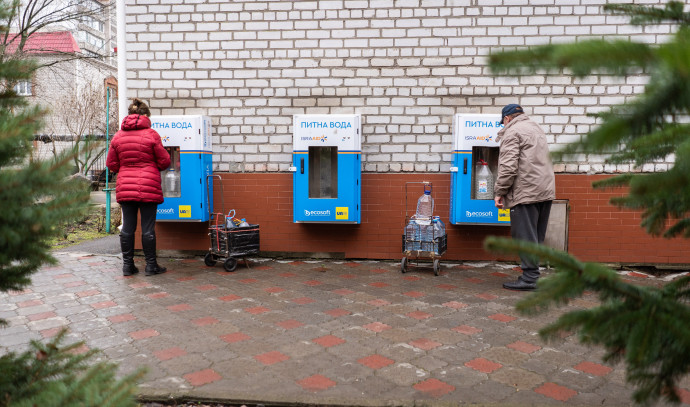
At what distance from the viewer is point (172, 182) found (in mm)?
7570

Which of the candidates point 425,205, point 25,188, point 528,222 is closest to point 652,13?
point 25,188

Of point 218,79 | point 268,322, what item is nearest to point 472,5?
point 218,79

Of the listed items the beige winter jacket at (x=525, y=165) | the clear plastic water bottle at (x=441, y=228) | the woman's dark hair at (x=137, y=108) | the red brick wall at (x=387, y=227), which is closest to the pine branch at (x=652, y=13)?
the beige winter jacket at (x=525, y=165)

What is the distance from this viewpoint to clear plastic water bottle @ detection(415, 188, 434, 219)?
7016 mm

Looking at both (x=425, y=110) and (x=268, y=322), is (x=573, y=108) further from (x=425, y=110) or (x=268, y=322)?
(x=268, y=322)

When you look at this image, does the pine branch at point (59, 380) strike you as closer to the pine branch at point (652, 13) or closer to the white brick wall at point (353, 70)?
the pine branch at point (652, 13)

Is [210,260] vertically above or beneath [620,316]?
beneath

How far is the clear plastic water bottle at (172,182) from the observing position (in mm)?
7559

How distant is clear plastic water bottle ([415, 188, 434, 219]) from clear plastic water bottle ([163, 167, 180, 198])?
3.36 meters

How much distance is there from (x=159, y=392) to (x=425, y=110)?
519 centimetres

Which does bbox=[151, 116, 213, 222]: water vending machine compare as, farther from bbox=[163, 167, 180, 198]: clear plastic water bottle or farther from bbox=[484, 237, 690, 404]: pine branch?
bbox=[484, 237, 690, 404]: pine branch

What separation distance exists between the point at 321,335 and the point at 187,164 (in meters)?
3.75

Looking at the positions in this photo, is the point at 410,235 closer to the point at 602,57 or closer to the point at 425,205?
the point at 425,205

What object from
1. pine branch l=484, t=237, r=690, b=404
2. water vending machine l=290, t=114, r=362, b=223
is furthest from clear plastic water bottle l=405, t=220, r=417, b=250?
pine branch l=484, t=237, r=690, b=404
